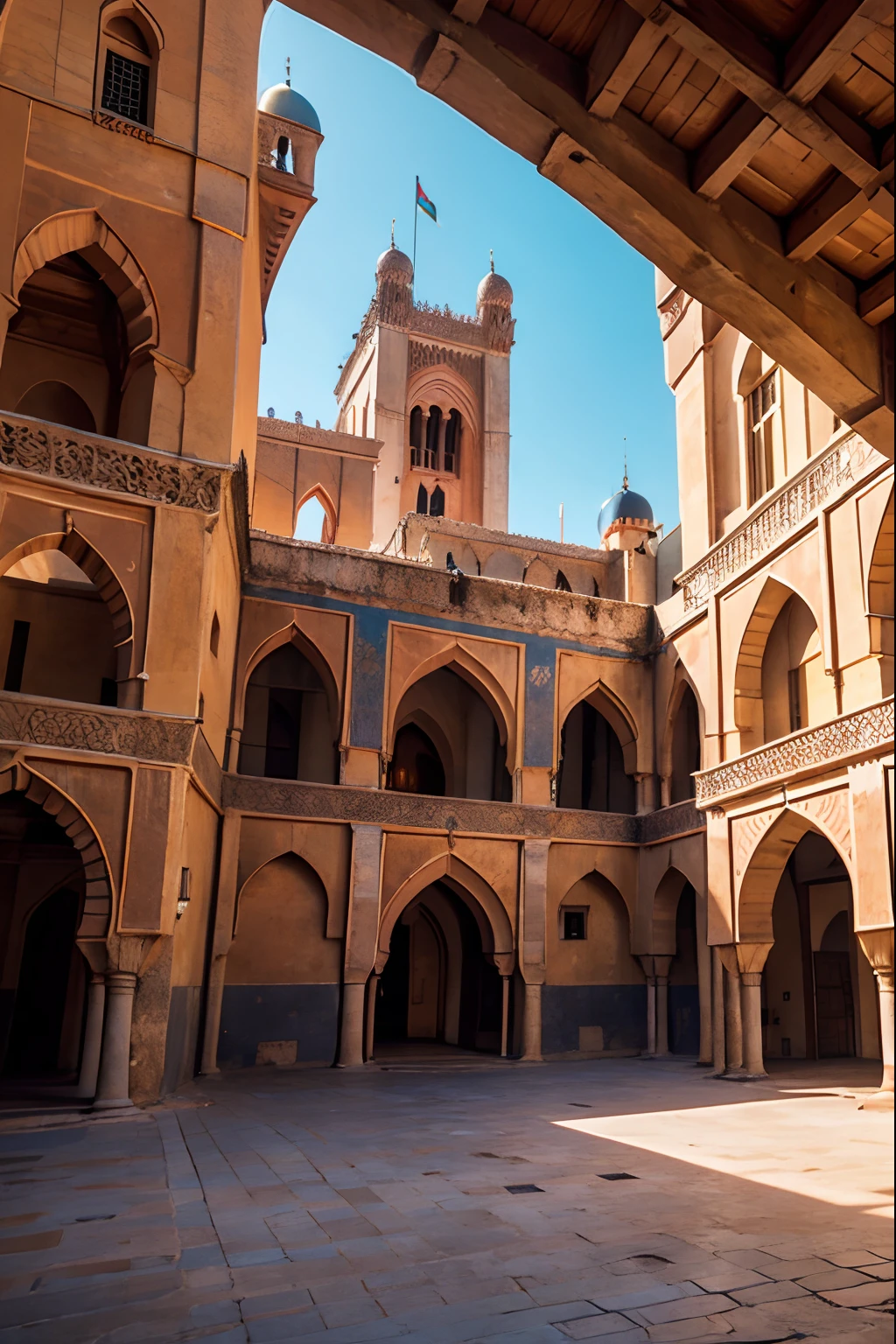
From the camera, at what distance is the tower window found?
513 inches

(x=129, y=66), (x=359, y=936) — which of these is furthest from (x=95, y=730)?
(x=129, y=66)

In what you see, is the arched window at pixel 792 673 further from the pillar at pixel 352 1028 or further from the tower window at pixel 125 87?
the tower window at pixel 125 87

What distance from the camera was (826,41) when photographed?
9.18 ft

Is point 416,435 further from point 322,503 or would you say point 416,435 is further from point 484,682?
point 484,682

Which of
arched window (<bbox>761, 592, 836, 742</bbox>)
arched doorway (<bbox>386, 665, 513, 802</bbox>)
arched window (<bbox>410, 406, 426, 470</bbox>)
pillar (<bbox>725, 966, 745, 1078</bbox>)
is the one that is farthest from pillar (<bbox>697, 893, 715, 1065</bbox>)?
arched window (<bbox>410, 406, 426, 470</bbox>)

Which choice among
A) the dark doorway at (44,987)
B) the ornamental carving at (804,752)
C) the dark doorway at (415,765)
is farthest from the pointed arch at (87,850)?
the dark doorway at (415,765)

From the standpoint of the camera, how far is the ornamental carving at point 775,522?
44.7ft

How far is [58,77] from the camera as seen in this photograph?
40.5 ft

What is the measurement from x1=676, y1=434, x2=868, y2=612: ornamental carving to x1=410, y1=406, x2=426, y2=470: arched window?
26764 mm

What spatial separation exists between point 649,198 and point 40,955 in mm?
15445

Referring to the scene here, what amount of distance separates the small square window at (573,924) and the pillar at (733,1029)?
12.3 feet

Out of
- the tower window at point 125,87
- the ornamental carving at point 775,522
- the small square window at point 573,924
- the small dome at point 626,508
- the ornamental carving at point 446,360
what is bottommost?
the small square window at point 573,924

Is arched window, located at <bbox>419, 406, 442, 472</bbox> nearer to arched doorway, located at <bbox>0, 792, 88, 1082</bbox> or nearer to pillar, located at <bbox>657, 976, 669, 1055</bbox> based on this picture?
pillar, located at <bbox>657, 976, 669, 1055</bbox>

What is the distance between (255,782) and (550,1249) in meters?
11.5
